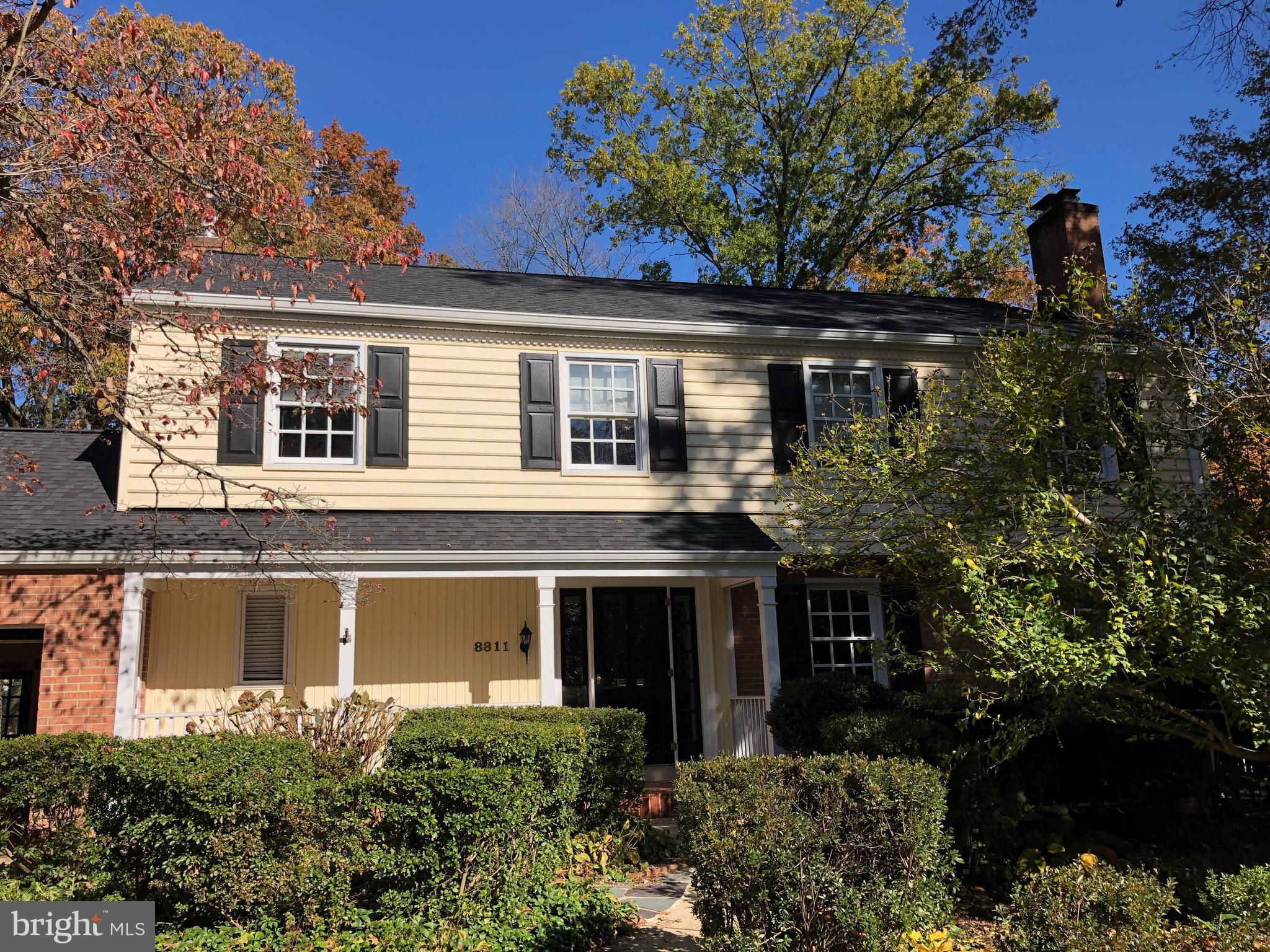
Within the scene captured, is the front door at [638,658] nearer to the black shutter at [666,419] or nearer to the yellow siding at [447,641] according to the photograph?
the yellow siding at [447,641]

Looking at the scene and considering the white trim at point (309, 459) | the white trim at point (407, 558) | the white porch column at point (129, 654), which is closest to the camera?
the white porch column at point (129, 654)

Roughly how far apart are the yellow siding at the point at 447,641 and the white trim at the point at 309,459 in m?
1.49

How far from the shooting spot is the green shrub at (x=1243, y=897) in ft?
17.0

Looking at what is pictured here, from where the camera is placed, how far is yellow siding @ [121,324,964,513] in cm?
1054

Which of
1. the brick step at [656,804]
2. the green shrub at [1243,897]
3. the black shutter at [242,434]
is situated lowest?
the brick step at [656,804]

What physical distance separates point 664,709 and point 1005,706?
174 inches

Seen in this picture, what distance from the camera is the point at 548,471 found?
11.5 meters

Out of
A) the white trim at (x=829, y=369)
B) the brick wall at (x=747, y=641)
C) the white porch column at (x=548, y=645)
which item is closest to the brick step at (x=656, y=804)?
the white porch column at (x=548, y=645)

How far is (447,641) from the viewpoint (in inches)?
439

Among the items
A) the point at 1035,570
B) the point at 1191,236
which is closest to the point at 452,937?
the point at 1035,570

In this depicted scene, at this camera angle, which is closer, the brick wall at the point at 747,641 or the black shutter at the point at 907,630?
the brick wall at the point at 747,641

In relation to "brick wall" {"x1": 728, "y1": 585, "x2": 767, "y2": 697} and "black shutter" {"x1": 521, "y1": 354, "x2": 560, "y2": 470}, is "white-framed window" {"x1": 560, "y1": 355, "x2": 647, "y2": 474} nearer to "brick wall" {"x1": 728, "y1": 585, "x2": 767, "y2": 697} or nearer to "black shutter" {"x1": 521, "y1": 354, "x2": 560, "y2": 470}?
"black shutter" {"x1": 521, "y1": 354, "x2": 560, "y2": 470}

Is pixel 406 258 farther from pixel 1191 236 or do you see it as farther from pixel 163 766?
pixel 1191 236

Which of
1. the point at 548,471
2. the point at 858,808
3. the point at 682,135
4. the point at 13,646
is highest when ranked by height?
the point at 682,135
